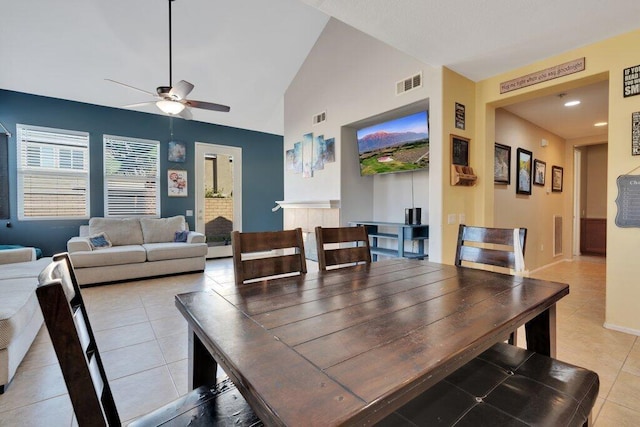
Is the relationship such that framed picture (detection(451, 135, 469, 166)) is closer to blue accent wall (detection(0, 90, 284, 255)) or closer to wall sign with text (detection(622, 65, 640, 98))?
wall sign with text (detection(622, 65, 640, 98))

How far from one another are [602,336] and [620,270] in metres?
0.60

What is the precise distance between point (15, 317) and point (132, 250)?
2.69 meters

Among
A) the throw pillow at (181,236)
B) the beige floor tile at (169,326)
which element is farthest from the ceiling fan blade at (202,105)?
the throw pillow at (181,236)

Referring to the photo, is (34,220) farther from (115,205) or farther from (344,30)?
(344,30)

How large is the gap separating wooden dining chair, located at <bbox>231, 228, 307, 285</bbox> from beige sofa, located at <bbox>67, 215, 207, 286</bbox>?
11.8 feet

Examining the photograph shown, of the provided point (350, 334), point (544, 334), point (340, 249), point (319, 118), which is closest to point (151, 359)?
point (340, 249)

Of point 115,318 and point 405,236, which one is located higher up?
point 405,236

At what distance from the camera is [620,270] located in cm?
262

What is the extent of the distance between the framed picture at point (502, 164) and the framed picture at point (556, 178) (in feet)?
6.01

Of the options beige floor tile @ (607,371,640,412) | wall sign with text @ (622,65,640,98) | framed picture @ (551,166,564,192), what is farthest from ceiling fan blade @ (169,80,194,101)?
framed picture @ (551,166,564,192)

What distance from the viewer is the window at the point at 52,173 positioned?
4711 mm

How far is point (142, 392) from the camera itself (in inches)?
70.5

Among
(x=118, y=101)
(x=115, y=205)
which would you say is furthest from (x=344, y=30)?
(x=115, y=205)

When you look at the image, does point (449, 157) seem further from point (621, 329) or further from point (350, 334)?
point (350, 334)
